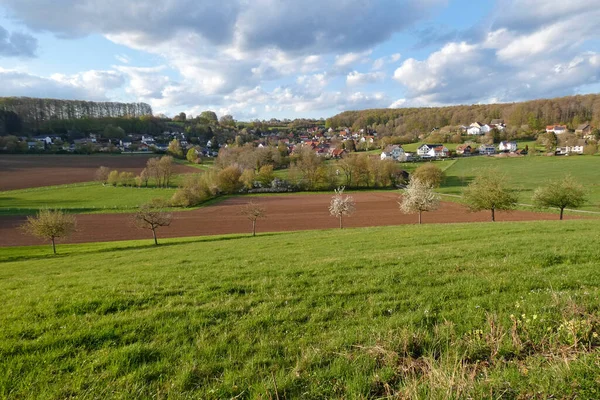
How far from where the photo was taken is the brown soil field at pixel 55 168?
8781 cm

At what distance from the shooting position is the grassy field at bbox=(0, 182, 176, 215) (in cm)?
5966

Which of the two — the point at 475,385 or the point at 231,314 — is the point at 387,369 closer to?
the point at 475,385

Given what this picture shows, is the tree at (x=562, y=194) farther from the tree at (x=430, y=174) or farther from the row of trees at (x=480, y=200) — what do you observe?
the tree at (x=430, y=174)

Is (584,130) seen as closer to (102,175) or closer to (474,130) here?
(474,130)

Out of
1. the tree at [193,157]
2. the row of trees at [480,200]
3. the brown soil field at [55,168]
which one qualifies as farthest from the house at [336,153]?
the row of trees at [480,200]

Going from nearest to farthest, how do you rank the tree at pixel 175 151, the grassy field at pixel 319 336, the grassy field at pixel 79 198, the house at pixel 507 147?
1. the grassy field at pixel 319 336
2. the grassy field at pixel 79 198
3. the house at pixel 507 147
4. the tree at pixel 175 151

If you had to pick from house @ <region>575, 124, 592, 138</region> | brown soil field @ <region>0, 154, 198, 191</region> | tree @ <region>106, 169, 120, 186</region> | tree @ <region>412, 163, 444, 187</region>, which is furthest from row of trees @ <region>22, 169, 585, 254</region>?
house @ <region>575, 124, 592, 138</region>

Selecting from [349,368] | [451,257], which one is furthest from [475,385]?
[451,257]

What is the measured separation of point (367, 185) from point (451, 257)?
7989 cm

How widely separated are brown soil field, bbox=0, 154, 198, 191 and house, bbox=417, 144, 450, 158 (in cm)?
9298

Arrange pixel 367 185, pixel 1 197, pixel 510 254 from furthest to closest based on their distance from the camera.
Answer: pixel 367 185, pixel 1 197, pixel 510 254

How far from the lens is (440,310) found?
6.58m

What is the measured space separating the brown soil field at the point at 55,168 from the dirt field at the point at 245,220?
148 feet

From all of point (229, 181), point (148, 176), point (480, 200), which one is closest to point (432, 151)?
point (229, 181)
